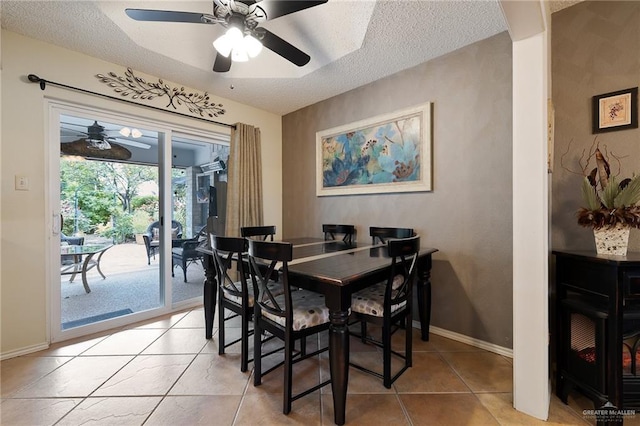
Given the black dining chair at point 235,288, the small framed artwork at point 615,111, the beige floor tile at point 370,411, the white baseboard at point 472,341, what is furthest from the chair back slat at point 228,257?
the small framed artwork at point 615,111

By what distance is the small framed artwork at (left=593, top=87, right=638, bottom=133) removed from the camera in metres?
1.63

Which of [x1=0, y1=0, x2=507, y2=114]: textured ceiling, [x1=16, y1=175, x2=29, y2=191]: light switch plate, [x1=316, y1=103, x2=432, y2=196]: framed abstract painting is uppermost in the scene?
[x1=0, y1=0, x2=507, y2=114]: textured ceiling

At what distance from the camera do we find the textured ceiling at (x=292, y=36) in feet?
6.19

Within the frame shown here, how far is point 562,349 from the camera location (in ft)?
5.12

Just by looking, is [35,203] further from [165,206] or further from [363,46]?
[363,46]

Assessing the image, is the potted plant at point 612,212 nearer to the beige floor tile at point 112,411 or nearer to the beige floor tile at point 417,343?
the beige floor tile at point 417,343

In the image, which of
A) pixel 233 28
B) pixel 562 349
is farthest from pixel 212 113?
pixel 562 349

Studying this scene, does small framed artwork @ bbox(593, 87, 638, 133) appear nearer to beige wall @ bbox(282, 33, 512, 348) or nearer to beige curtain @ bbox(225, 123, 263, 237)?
beige wall @ bbox(282, 33, 512, 348)

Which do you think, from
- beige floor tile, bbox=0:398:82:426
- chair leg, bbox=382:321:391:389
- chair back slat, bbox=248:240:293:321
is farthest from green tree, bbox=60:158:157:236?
chair leg, bbox=382:321:391:389

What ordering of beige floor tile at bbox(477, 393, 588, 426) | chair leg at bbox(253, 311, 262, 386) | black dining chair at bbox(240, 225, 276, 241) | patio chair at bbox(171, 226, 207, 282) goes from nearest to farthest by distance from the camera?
beige floor tile at bbox(477, 393, 588, 426) < chair leg at bbox(253, 311, 262, 386) < black dining chair at bbox(240, 225, 276, 241) < patio chair at bbox(171, 226, 207, 282)

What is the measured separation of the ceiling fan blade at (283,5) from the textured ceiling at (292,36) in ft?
1.95

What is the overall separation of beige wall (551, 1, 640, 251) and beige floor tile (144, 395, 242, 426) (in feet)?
8.00

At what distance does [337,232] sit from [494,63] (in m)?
2.11

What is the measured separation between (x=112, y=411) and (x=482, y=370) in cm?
237
